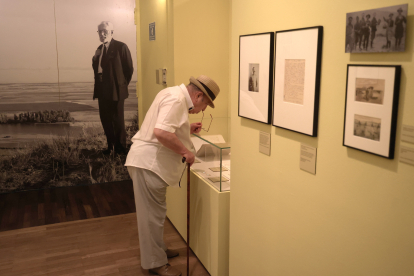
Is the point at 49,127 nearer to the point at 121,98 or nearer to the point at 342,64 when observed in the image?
the point at 121,98

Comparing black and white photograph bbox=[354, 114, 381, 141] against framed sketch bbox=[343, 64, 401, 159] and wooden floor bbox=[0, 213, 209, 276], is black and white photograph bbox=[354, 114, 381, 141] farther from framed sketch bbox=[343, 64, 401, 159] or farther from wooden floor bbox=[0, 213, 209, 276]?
wooden floor bbox=[0, 213, 209, 276]

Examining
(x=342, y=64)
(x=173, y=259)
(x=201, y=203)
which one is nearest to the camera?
(x=342, y=64)

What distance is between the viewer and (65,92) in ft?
16.6

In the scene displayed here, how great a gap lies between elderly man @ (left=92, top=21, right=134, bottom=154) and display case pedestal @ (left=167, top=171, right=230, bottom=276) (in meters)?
2.17

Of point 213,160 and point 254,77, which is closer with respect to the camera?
point 254,77

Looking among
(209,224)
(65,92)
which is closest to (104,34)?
(65,92)

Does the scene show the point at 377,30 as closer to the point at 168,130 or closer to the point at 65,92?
the point at 168,130

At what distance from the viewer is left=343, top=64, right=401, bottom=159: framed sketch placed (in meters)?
1.33

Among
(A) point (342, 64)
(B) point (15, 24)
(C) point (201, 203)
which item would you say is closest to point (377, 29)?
(A) point (342, 64)

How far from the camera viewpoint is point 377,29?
1354mm

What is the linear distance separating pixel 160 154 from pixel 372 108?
176cm

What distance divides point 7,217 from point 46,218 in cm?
42

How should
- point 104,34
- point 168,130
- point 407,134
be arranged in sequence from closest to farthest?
1. point 407,134
2. point 168,130
3. point 104,34

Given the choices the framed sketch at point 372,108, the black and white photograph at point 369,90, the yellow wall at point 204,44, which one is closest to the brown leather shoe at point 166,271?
the yellow wall at point 204,44
